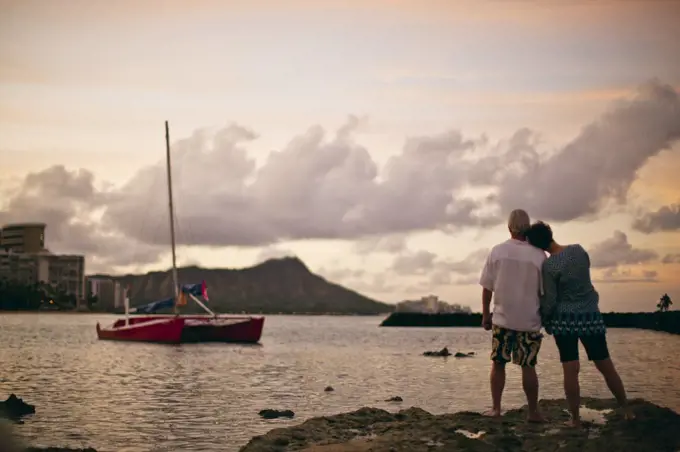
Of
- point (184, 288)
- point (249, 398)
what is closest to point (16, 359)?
point (184, 288)

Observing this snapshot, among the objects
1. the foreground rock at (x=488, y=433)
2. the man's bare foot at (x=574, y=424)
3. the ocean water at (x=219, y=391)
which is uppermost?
the man's bare foot at (x=574, y=424)

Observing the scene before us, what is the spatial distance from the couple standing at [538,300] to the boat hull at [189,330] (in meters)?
56.5

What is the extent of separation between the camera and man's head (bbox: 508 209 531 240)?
1030 centimetres

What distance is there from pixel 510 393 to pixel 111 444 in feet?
48.4

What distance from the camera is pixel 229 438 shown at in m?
16.3

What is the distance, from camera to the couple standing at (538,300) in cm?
999

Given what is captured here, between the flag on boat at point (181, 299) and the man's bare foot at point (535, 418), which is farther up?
the flag on boat at point (181, 299)

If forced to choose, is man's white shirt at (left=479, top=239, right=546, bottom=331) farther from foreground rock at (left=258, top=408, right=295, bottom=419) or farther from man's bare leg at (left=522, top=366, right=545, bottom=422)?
foreground rock at (left=258, top=408, right=295, bottom=419)

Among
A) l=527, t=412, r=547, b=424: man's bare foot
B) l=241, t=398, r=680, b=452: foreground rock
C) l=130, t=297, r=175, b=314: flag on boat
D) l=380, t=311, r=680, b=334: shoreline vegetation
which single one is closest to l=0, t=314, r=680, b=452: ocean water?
l=241, t=398, r=680, b=452: foreground rock

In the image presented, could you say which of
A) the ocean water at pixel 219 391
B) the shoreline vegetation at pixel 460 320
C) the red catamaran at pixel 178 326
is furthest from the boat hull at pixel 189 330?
the shoreline vegetation at pixel 460 320

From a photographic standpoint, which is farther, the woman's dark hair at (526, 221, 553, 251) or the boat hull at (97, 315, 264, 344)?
the boat hull at (97, 315, 264, 344)

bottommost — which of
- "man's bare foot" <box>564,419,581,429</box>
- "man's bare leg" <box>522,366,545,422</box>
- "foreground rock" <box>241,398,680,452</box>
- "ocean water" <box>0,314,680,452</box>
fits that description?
"ocean water" <box>0,314,680,452</box>

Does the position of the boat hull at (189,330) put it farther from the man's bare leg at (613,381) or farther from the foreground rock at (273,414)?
the man's bare leg at (613,381)

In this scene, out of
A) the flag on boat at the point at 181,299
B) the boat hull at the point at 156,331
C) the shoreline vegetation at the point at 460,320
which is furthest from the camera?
the shoreline vegetation at the point at 460,320
